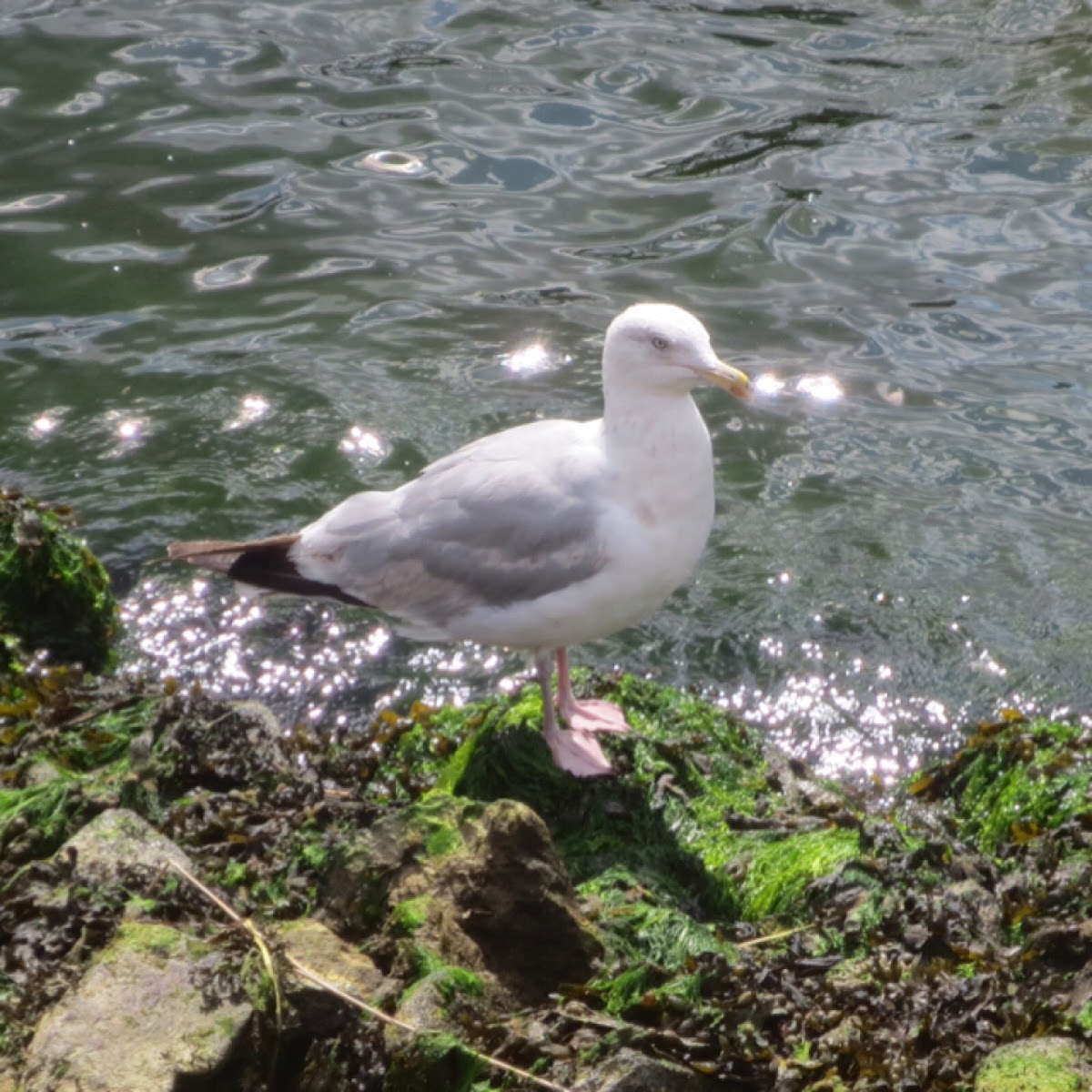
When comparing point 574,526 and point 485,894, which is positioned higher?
point 485,894

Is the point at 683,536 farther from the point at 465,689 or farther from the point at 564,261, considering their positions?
the point at 564,261

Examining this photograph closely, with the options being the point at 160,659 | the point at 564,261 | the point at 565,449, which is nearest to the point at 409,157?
the point at 564,261

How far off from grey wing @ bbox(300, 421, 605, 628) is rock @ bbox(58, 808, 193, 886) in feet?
5.35

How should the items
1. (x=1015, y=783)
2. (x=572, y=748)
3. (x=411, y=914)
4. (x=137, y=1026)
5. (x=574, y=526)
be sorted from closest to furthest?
1. (x=137, y=1026)
2. (x=411, y=914)
3. (x=1015, y=783)
4. (x=572, y=748)
5. (x=574, y=526)

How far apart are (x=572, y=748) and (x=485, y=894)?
1316 millimetres

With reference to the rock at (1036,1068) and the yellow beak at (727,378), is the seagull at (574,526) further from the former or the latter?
the rock at (1036,1068)

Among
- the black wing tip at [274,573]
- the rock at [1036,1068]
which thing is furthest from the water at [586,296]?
the rock at [1036,1068]

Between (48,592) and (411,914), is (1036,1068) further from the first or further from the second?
(48,592)

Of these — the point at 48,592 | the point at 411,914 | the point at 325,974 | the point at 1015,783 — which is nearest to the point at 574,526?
the point at 1015,783

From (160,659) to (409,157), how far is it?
212 inches

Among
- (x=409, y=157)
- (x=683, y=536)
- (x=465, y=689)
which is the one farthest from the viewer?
(x=409, y=157)

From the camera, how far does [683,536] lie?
5.07 m

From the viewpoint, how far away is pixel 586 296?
30.4 ft

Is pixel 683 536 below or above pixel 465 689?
above
